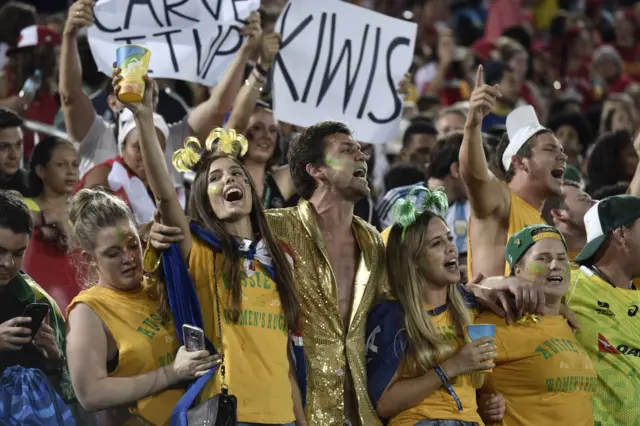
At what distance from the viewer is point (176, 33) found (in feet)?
22.5

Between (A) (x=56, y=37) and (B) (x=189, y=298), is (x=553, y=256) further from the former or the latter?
(A) (x=56, y=37)

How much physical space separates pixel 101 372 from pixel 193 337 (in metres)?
0.39

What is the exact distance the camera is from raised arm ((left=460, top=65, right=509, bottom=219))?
5.57 m

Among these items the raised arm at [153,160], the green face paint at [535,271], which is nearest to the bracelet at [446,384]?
the green face paint at [535,271]

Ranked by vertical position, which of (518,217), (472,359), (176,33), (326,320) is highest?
(176,33)

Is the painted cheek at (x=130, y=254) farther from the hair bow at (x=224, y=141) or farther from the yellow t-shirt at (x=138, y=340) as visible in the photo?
the hair bow at (x=224, y=141)

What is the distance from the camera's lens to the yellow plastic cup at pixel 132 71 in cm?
447

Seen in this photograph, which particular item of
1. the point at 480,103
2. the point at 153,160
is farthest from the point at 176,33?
the point at 153,160

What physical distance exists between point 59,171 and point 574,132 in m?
4.88

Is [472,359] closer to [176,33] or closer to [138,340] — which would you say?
[138,340]

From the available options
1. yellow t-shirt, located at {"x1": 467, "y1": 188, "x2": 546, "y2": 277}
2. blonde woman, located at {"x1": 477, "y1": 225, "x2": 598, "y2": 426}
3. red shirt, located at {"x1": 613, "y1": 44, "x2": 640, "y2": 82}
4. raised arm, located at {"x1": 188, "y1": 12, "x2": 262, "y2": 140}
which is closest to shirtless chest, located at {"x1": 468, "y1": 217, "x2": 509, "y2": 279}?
yellow t-shirt, located at {"x1": 467, "y1": 188, "x2": 546, "y2": 277}

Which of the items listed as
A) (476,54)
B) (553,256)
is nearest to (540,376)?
(553,256)

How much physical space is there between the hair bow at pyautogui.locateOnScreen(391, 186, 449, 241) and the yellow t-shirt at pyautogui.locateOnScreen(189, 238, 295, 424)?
0.74m

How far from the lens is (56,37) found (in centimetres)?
807
